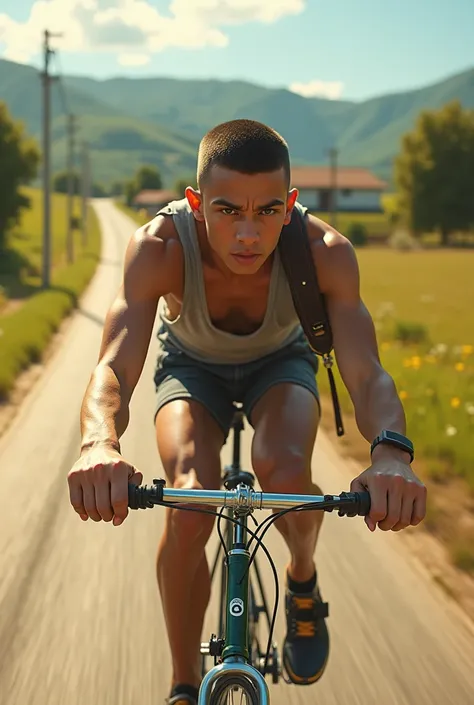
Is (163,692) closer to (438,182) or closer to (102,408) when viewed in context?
(102,408)

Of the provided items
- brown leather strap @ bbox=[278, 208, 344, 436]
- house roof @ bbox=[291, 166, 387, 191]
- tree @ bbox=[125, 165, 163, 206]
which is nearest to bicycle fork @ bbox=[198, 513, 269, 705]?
brown leather strap @ bbox=[278, 208, 344, 436]

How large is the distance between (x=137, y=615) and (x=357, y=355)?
77.9 inches

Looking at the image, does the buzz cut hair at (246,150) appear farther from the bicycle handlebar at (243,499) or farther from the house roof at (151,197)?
the house roof at (151,197)

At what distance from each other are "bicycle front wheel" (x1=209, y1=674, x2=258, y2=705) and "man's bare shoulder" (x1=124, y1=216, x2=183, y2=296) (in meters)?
1.41

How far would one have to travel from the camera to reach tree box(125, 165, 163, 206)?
16750 cm

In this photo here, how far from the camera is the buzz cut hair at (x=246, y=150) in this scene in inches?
105

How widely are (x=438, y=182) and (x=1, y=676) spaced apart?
72.5 m

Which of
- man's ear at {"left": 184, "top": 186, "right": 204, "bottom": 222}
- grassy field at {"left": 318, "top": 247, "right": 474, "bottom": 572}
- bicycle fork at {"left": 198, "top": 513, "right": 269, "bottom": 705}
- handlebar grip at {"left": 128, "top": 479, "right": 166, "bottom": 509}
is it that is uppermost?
grassy field at {"left": 318, "top": 247, "right": 474, "bottom": 572}

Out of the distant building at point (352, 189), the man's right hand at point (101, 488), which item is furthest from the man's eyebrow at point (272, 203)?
the distant building at point (352, 189)

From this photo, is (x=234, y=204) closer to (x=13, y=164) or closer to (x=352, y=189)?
(x=13, y=164)

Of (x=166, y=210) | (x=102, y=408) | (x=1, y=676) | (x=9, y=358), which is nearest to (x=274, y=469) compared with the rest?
(x=102, y=408)

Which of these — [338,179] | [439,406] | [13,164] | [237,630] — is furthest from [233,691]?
[338,179]

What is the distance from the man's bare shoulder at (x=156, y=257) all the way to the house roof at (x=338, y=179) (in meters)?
116

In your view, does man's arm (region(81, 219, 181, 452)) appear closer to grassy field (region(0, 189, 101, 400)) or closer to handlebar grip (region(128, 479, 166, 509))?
handlebar grip (region(128, 479, 166, 509))
